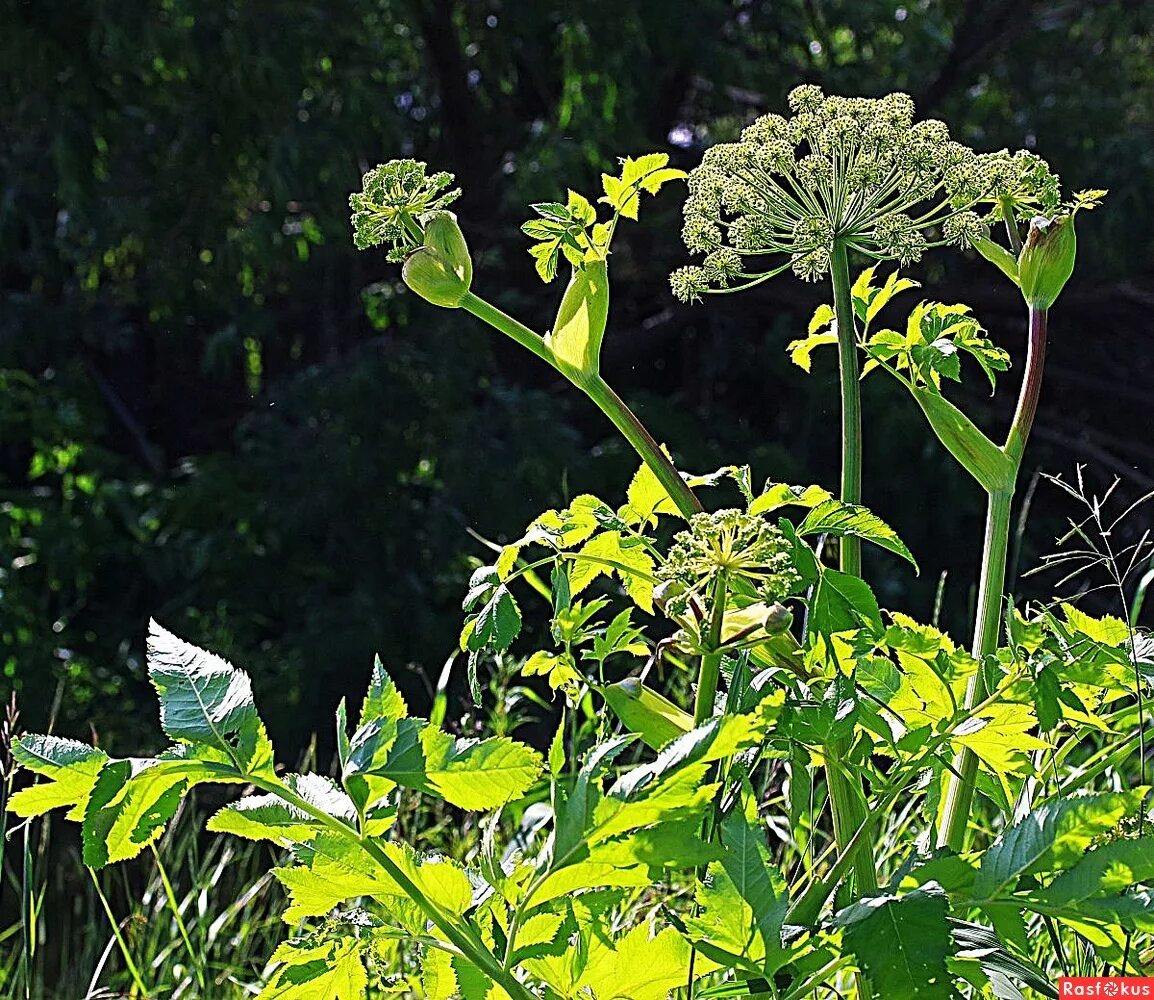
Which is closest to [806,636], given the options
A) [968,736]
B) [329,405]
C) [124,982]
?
[968,736]

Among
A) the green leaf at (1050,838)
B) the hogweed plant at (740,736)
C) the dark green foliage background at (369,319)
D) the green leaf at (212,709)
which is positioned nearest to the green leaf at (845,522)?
the hogweed plant at (740,736)

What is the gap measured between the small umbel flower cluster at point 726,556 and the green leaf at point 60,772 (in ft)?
0.67

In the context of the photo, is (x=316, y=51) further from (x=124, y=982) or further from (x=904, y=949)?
(x=904, y=949)

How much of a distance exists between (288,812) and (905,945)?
210 millimetres

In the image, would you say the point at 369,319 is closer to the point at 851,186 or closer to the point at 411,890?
the point at 851,186

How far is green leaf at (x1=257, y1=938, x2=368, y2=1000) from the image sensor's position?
48 cm

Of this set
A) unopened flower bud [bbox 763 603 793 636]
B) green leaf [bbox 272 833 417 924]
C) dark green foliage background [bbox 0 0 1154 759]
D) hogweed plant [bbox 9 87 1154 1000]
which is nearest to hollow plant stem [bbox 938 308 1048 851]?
hogweed plant [bbox 9 87 1154 1000]

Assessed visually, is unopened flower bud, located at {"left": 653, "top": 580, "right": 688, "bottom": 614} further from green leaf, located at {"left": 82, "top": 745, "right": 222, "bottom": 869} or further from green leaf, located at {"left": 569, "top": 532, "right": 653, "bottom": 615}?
green leaf, located at {"left": 82, "top": 745, "right": 222, "bottom": 869}

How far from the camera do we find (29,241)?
3648 mm

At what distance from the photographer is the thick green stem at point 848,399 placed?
56 cm

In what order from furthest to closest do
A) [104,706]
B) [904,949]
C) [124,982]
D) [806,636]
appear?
[104,706], [124,982], [806,636], [904,949]

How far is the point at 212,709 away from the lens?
442 mm

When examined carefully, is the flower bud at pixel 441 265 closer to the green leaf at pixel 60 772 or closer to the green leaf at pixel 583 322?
the green leaf at pixel 583 322

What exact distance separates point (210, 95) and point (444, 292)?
3.02 metres
